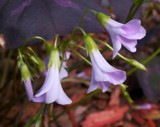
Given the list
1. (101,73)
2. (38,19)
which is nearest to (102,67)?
(101,73)

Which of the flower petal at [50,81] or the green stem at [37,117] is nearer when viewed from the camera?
the flower petal at [50,81]

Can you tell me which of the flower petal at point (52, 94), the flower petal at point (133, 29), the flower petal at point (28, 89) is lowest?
the flower petal at point (28, 89)

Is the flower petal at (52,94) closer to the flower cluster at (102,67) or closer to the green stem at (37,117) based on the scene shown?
the flower cluster at (102,67)

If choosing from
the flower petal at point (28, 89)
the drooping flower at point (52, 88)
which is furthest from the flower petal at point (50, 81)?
the flower petal at point (28, 89)

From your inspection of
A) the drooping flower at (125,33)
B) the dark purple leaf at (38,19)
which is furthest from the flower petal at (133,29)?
the dark purple leaf at (38,19)

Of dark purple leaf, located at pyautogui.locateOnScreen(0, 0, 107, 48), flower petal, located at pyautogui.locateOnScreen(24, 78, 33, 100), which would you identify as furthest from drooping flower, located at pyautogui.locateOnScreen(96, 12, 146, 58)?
flower petal, located at pyautogui.locateOnScreen(24, 78, 33, 100)

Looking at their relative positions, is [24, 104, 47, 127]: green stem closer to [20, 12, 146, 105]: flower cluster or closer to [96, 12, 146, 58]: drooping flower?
[20, 12, 146, 105]: flower cluster

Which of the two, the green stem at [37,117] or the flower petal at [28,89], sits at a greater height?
the flower petal at [28,89]
